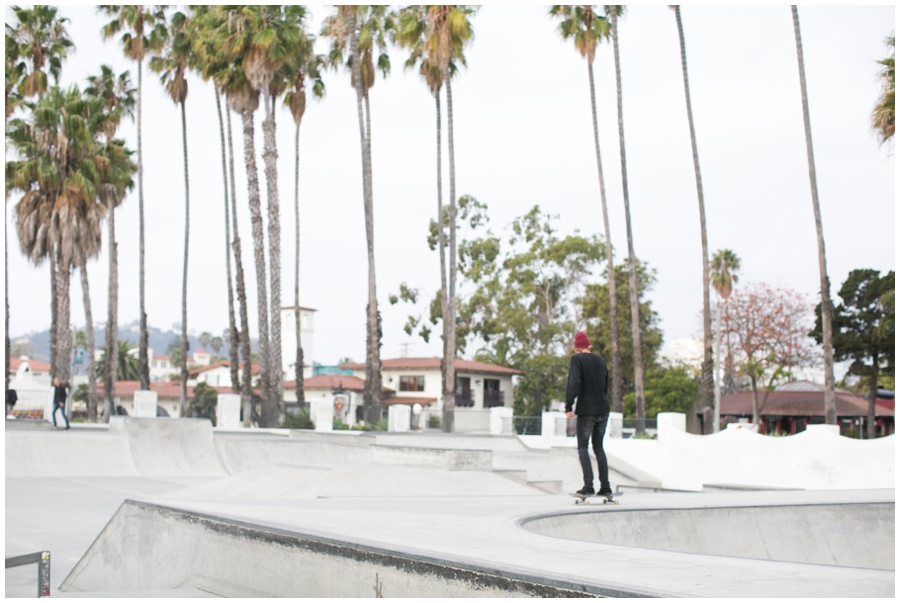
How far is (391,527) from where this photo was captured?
5723mm

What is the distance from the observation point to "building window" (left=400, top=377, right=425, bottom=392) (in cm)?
5762

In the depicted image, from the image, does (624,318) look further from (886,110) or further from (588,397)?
(588,397)

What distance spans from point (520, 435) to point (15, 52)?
25659 millimetres

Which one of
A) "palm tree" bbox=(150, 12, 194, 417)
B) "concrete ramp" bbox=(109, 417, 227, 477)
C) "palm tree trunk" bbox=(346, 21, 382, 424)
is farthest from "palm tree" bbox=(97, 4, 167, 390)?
"concrete ramp" bbox=(109, 417, 227, 477)

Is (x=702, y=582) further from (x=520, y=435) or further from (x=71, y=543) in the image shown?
(x=520, y=435)

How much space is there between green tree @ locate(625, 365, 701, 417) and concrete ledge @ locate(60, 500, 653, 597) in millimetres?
42639

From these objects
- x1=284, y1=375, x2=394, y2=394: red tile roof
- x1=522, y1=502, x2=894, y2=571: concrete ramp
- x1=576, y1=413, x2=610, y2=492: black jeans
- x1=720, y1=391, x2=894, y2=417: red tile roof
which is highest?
x1=576, y1=413, x2=610, y2=492: black jeans

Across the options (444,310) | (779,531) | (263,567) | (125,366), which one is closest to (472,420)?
(444,310)

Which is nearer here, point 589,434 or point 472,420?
point 589,434

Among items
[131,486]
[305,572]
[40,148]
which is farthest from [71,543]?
[40,148]

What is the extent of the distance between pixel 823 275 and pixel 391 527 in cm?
2177

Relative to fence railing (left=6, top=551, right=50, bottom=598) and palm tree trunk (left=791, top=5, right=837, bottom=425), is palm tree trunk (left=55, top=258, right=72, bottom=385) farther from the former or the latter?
fence railing (left=6, top=551, right=50, bottom=598)

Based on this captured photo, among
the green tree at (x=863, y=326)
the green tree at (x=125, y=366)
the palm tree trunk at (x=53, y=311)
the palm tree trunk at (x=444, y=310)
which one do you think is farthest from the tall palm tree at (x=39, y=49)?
the green tree at (x=125, y=366)

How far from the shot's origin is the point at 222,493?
1026 cm
